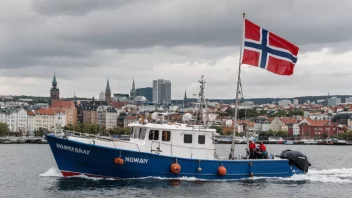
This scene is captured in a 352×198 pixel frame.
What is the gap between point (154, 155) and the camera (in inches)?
1428

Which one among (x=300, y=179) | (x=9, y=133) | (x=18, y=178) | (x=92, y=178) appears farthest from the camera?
(x=9, y=133)

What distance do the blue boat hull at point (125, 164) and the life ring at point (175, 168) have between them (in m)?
0.23

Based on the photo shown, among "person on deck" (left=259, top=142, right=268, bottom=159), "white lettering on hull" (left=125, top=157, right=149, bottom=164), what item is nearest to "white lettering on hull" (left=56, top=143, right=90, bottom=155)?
"white lettering on hull" (left=125, top=157, right=149, bottom=164)

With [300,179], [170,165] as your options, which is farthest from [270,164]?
[170,165]

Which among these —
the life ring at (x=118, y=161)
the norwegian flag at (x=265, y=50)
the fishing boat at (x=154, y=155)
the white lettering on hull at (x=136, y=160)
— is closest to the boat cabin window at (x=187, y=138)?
the fishing boat at (x=154, y=155)

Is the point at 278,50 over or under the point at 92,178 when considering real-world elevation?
over

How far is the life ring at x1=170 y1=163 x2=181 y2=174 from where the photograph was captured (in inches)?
1433

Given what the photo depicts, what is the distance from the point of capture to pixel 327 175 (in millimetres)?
45375

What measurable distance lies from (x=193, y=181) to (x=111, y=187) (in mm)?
4967

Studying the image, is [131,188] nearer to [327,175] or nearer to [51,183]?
[51,183]

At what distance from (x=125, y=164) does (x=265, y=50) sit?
1062cm

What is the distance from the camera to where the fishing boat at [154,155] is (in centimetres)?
3644

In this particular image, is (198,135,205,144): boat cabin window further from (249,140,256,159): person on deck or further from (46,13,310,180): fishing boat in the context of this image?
(249,140,256,159): person on deck

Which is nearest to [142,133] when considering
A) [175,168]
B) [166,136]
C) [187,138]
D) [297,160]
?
[166,136]
